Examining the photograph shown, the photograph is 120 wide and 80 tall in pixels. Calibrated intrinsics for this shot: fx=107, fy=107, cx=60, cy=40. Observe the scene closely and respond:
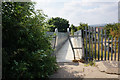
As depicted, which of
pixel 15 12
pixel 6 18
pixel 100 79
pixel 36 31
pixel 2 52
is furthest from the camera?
pixel 100 79

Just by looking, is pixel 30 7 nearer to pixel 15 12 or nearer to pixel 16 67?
pixel 15 12

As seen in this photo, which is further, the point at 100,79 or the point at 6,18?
the point at 100,79

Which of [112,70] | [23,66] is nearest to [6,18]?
[23,66]

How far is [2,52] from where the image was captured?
1802mm

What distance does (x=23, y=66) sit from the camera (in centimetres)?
186

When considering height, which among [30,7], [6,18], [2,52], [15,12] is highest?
[30,7]

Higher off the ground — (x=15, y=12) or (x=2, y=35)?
(x=15, y=12)

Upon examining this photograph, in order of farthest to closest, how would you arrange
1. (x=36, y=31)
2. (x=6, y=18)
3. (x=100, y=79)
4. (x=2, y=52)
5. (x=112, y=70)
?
(x=112, y=70) → (x=100, y=79) → (x=36, y=31) → (x=6, y=18) → (x=2, y=52)

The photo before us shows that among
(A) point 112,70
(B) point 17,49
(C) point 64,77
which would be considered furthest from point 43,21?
(A) point 112,70

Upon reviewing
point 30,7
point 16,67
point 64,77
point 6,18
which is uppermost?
point 30,7

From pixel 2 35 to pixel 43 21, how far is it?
1.22m

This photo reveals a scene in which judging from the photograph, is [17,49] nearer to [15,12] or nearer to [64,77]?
[15,12]

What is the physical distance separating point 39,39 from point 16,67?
0.93 metres

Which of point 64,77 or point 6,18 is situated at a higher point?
point 6,18
